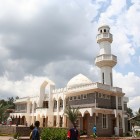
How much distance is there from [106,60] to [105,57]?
0.62 metres

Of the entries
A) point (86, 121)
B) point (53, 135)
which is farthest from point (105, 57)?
point (53, 135)

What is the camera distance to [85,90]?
1314 inches

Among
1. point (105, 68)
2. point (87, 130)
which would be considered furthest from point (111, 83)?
point (87, 130)

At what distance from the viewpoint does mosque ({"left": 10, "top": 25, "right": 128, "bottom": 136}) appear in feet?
107

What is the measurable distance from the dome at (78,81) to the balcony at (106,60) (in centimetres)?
351

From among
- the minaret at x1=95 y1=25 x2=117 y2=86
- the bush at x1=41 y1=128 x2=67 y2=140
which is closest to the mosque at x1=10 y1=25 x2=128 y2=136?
the minaret at x1=95 y1=25 x2=117 y2=86

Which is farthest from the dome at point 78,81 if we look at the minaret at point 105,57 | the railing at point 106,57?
the railing at point 106,57

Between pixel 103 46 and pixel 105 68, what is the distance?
139 inches

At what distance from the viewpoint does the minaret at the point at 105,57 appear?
36406 mm

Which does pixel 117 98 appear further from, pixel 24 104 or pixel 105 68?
pixel 24 104

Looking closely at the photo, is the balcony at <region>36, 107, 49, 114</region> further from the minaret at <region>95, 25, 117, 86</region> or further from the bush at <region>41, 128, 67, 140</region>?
the bush at <region>41, 128, 67, 140</region>

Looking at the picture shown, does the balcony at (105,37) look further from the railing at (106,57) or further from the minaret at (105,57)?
the railing at (106,57)

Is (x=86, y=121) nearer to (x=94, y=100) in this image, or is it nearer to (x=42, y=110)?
(x=94, y=100)

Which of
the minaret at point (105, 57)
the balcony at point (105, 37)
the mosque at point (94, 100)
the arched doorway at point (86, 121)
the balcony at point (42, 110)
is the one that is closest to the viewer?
the mosque at point (94, 100)
